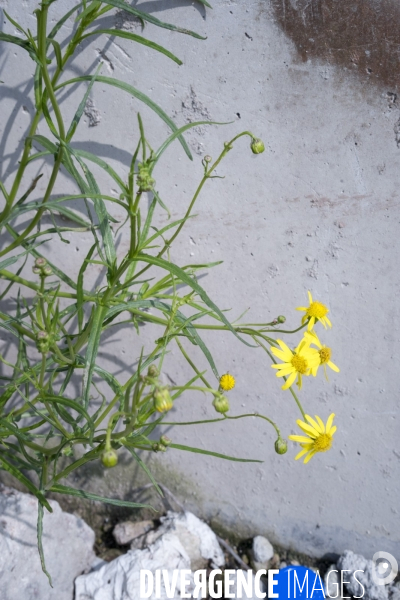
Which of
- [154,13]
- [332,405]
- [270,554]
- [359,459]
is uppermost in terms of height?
[154,13]

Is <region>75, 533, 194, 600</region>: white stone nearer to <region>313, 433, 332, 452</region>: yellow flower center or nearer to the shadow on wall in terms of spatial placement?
<region>313, 433, 332, 452</region>: yellow flower center

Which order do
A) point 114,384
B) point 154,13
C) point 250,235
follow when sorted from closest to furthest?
point 114,384, point 154,13, point 250,235

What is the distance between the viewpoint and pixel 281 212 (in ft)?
3.90

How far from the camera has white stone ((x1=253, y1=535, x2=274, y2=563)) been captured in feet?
4.55

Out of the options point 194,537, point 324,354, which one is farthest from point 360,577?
point 324,354

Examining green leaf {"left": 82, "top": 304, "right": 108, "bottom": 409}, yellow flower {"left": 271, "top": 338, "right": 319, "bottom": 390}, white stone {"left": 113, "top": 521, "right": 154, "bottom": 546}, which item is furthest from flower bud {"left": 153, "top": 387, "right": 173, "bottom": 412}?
white stone {"left": 113, "top": 521, "right": 154, "bottom": 546}

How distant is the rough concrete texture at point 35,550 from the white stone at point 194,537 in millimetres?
180

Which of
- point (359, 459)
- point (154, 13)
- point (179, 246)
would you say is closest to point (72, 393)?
point (179, 246)

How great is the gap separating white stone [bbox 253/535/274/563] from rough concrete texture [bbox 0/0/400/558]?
8 centimetres

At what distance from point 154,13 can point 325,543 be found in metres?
1.30

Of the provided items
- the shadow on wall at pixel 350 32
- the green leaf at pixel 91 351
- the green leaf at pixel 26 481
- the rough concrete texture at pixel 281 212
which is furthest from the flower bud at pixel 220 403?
the shadow on wall at pixel 350 32

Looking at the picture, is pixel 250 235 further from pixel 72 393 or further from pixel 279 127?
pixel 72 393

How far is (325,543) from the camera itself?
139 cm

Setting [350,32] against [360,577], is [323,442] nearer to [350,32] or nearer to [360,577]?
[360,577]
